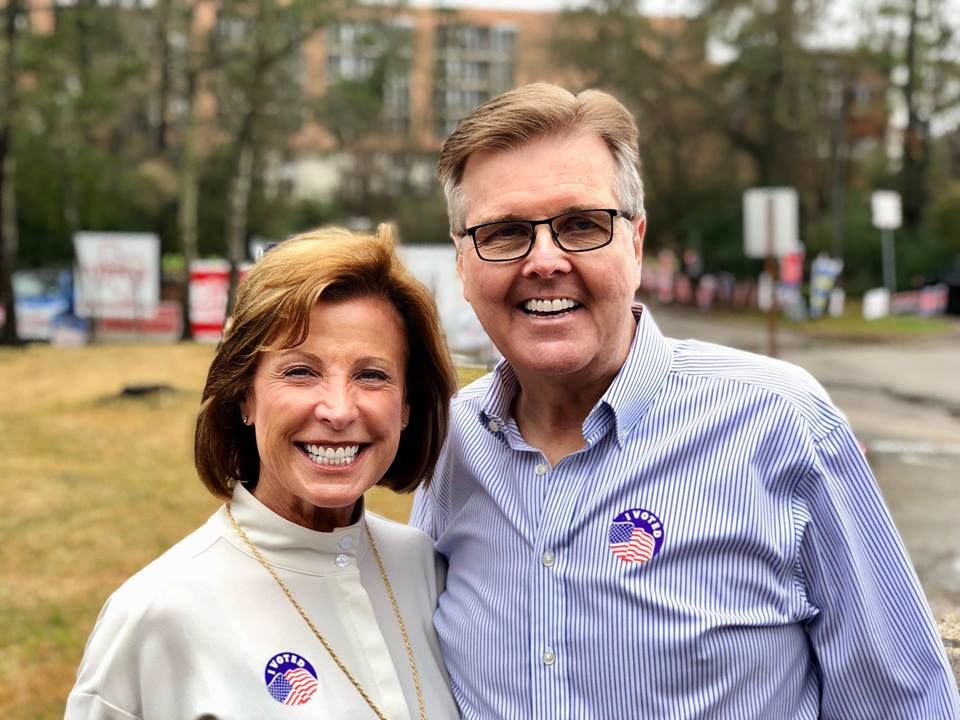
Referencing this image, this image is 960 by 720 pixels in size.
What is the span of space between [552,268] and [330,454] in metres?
0.58

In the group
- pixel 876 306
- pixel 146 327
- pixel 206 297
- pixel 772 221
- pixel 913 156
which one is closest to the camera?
pixel 772 221

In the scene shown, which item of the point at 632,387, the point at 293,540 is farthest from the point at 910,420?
the point at 293,540

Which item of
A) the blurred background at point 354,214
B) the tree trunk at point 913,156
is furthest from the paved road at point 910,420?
the tree trunk at point 913,156

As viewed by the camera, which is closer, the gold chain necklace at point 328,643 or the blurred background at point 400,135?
the gold chain necklace at point 328,643

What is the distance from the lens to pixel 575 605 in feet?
6.69

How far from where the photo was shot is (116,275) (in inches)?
803

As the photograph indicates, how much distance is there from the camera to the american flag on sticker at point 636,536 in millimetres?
2029

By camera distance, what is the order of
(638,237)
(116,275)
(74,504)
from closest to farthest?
(638,237) < (74,504) < (116,275)

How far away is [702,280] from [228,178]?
16.3 m

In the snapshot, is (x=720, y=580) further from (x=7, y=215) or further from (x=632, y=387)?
(x=7, y=215)

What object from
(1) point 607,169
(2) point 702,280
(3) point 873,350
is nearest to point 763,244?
(3) point 873,350

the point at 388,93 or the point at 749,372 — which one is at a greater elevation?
the point at 388,93

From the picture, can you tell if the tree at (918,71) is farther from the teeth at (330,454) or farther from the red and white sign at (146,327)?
the teeth at (330,454)

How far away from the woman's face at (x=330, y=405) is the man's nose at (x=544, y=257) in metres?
0.32
